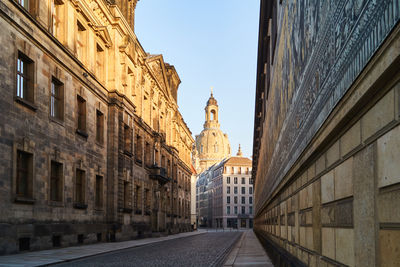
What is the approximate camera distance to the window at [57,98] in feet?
71.4

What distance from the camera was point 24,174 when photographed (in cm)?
1825

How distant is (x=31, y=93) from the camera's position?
62.2 feet

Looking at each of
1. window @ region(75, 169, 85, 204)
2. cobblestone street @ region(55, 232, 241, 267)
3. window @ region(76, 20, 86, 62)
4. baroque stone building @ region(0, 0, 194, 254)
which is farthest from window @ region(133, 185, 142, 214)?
window @ region(76, 20, 86, 62)

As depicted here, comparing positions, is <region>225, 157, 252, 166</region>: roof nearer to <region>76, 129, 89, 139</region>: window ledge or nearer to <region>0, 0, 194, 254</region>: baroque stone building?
<region>0, 0, 194, 254</region>: baroque stone building

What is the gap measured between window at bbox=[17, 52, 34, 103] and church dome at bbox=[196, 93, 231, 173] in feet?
544

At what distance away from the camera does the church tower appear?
185 meters

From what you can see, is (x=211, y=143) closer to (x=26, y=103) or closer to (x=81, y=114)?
(x=81, y=114)

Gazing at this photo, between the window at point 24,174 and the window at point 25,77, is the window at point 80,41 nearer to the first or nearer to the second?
the window at point 25,77

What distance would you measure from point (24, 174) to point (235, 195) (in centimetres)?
11071

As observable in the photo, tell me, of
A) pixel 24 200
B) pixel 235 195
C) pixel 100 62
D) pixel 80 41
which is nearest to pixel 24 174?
pixel 24 200

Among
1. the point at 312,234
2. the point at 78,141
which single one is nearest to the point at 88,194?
the point at 78,141

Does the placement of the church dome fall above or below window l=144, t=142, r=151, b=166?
above

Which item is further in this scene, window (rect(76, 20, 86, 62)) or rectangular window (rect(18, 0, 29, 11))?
window (rect(76, 20, 86, 62))

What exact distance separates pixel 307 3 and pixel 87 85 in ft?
71.1
